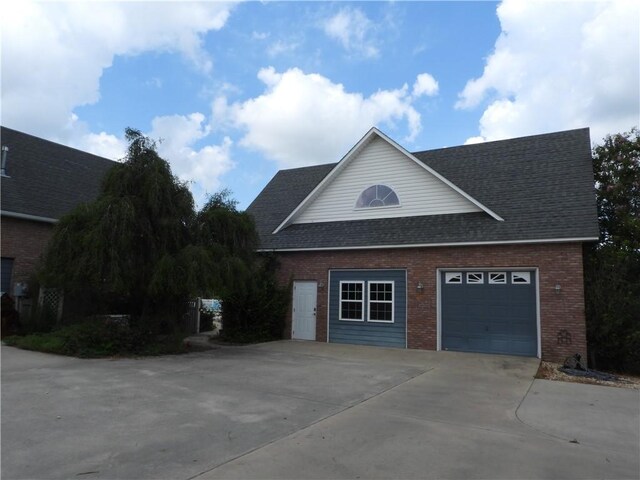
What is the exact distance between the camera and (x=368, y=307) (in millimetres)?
16078

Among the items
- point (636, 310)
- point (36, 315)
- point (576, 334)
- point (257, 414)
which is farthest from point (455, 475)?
point (36, 315)

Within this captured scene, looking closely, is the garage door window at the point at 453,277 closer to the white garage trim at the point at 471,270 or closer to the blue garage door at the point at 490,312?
the blue garage door at the point at 490,312

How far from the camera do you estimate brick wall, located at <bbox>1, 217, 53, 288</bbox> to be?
15.9 m

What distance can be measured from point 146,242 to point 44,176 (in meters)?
9.11

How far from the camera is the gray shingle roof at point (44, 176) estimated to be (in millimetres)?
16734

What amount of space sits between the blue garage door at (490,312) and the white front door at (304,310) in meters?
4.68

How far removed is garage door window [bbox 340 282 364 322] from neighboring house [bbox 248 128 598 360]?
4 centimetres

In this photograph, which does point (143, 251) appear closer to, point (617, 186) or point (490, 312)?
point (490, 312)

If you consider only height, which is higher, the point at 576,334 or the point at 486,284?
the point at 486,284

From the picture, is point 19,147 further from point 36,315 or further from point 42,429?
point 42,429

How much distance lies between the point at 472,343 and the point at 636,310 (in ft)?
14.5

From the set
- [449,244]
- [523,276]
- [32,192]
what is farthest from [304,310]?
[32,192]

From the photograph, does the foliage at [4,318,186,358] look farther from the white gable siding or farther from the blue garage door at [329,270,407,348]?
the white gable siding

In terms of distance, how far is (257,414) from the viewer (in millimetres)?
6773
